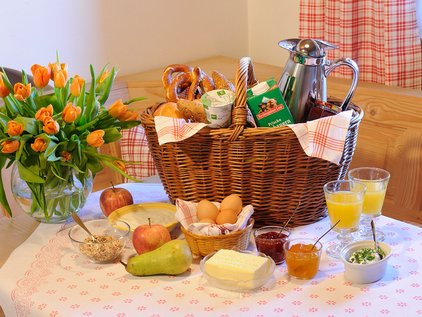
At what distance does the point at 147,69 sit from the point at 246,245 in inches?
61.9

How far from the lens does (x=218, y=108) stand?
147 centimetres

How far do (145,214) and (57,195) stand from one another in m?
0.20

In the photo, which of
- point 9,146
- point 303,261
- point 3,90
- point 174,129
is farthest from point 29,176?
point 303,261

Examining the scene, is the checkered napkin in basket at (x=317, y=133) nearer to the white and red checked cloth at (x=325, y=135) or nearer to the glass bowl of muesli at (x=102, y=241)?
the white and red checked cloth at (x=325, y=135)

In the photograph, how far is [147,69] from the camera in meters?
2.88

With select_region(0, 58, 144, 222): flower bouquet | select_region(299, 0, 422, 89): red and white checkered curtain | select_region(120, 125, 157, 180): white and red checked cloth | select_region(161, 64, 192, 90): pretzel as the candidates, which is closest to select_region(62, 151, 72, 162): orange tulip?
select_region(0, 58, 144, 222): flower bouquet

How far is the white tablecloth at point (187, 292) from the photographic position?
1.25 metres

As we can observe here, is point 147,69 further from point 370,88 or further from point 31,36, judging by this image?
point 370,88

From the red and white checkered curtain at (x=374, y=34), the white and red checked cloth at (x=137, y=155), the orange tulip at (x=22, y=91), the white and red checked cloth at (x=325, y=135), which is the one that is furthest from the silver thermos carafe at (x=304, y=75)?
the red and white checkered curtain at (x=374, y=34)

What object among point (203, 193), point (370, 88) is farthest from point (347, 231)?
point (370, 88)

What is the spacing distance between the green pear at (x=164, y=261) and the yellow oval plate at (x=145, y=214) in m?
0.18

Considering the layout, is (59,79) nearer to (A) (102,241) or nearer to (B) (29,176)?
(B) (29,176)

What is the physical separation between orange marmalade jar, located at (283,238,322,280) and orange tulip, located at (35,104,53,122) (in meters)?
0.54

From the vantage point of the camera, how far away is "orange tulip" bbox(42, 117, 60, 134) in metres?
1.43
